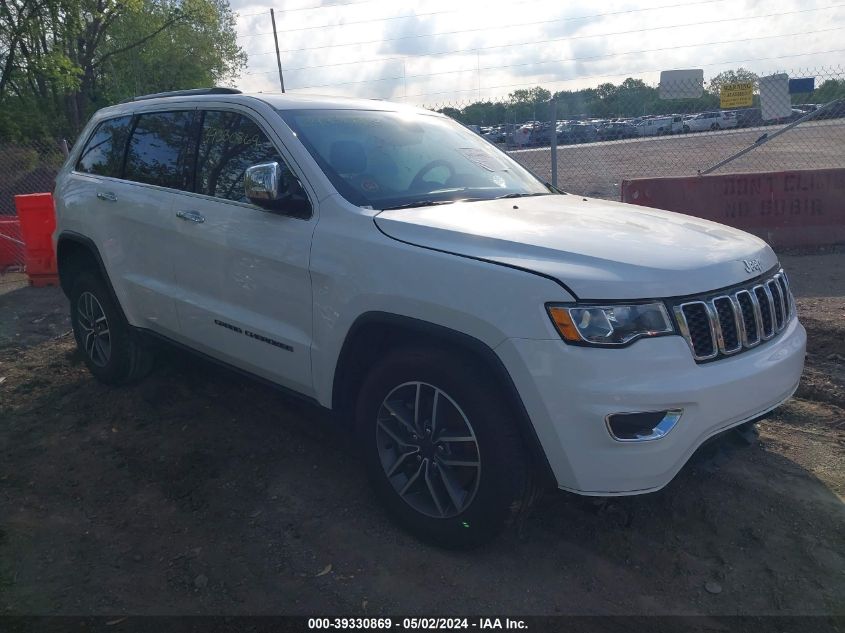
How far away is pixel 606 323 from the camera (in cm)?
273

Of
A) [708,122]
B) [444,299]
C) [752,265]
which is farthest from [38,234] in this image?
[708,122]

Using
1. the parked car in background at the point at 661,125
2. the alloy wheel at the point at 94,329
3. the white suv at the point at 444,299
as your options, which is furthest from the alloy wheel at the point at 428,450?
the parked car in background at the point at 661,125

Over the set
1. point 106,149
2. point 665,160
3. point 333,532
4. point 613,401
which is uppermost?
point 106,149

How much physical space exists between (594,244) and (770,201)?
21.2 ft

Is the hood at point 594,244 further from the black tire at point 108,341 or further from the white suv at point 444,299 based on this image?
the black tire at point 108,341

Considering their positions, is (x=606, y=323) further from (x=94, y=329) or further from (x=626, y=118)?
(x=626, y=118)

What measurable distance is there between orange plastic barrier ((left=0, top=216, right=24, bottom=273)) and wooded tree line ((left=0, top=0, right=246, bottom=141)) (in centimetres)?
1045

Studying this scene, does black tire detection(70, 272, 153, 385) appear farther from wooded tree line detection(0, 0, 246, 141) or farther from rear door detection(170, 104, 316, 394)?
wooded tree line detection(0, 0, 246, 141)

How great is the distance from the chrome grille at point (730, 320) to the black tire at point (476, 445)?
76 centimetres

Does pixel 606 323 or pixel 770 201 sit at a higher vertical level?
pixel 606 323

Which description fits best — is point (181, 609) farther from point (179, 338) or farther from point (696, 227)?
point (696, 227)

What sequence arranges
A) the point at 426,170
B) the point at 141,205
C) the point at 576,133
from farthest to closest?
the point at 576,133
the point at 141,205
the point at 426,170

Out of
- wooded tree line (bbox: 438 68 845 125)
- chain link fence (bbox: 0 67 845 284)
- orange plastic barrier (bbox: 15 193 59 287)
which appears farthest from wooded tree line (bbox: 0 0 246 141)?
wooded tree line (bbox: 438 68 845 125)

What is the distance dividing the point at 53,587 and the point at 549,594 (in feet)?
6.72
